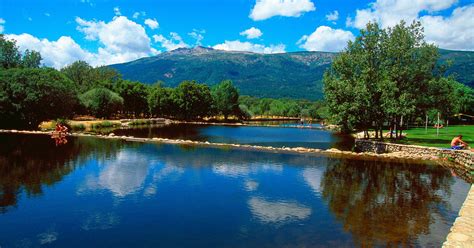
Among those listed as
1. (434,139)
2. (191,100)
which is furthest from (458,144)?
(191,100)

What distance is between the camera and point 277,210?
62.4ft

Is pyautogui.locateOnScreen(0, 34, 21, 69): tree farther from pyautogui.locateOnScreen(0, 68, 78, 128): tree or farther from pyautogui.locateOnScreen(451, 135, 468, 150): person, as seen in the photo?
pyautogui.locateOnScreen(451, 135, 468, 150): person

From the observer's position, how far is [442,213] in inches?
745

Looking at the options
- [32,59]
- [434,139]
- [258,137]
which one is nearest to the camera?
[434,139]

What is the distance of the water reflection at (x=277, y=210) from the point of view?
17.5 meters

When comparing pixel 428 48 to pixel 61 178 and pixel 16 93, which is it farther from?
pixel 16 93

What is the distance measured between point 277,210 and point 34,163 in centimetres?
2260

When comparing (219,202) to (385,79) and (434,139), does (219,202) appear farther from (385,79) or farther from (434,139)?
(434,139)

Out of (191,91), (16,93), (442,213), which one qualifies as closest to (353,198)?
(442,213)

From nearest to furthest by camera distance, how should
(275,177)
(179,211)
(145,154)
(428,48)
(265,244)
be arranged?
(265,244)
(179,211)
(275,177)
(145,154)
(428,48)

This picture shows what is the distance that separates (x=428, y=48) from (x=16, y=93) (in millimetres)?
65473

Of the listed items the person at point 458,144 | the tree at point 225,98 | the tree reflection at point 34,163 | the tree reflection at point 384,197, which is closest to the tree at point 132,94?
the tree at point 225,98

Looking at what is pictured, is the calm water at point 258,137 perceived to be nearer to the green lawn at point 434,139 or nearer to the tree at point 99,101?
the green lawn at point 434,139

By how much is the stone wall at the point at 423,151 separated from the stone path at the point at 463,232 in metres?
15.0
